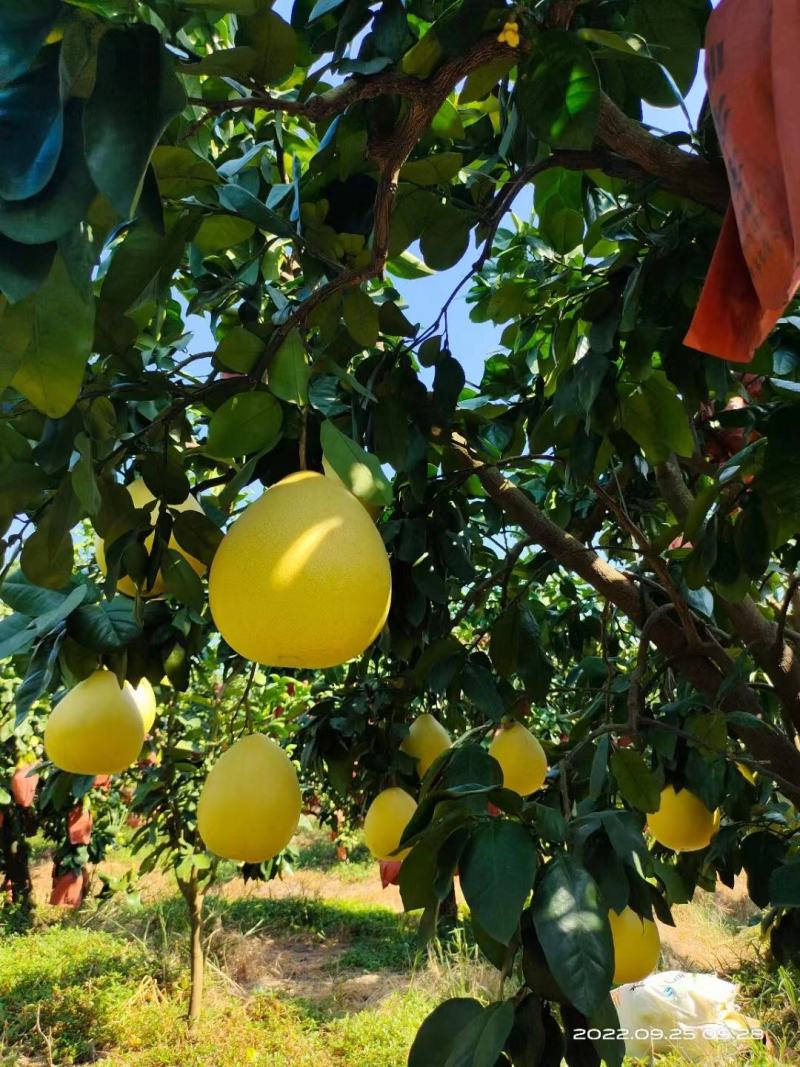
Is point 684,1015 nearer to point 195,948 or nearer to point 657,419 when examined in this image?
point 195,948

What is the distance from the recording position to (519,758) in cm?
171

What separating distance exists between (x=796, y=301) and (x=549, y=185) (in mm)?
397

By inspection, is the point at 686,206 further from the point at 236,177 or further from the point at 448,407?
the point at 236,177

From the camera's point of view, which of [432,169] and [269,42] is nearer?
[269,42]

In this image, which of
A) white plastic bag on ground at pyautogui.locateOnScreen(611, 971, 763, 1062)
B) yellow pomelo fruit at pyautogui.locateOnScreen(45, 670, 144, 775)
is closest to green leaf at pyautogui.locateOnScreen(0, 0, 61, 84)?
yellow pomelo fruit at pyautogui.locateOnScreen(45, 670, 144, 775)

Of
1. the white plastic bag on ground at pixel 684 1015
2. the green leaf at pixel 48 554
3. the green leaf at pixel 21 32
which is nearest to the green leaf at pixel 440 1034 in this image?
the green leaf at pixel 48 554

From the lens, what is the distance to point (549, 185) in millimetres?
1257

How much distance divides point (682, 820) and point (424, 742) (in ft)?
1.89

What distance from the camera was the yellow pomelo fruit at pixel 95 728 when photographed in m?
1.16

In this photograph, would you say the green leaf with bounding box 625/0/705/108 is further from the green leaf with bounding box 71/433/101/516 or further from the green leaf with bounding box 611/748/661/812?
the green leaf with bounding box 611/748/661/812

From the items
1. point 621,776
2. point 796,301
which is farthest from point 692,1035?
point 796,301

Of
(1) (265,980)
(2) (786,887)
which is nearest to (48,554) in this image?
(2) (786,887)

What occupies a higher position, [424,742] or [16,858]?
[16,858]

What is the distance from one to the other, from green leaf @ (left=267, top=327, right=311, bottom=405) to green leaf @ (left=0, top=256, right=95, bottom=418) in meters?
0.19
